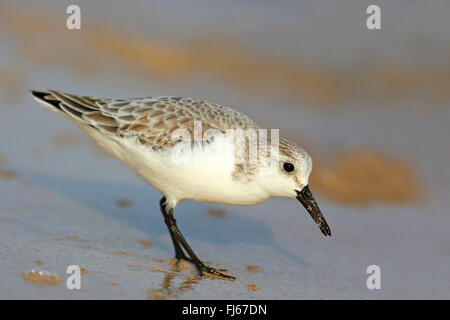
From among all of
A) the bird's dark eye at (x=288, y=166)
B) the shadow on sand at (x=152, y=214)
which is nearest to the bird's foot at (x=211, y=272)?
the shadow on sand at (x=152, y=214)

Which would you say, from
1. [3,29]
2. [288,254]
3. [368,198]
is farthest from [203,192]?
[3,29]

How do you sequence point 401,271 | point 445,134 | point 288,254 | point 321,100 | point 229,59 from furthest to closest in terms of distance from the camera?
point 229,59, point 321,100, point 445,134, point 288,254, point 401,271

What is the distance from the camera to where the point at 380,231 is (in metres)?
5.53

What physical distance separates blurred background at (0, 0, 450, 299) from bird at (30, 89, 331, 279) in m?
0.57

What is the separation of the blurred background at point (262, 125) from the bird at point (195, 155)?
570 millimetres

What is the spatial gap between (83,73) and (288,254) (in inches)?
205

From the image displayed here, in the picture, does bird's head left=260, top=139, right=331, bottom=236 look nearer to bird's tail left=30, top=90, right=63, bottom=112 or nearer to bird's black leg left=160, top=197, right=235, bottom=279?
bird's black leg left=160, top=197, right=235, bottom=279

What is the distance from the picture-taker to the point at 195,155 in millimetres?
4203

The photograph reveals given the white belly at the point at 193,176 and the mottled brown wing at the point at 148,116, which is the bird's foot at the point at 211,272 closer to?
the white belly at the point at 193,176

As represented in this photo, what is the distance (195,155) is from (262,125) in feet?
12.4

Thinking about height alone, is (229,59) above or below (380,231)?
above

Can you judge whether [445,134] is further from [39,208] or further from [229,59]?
[39,208]

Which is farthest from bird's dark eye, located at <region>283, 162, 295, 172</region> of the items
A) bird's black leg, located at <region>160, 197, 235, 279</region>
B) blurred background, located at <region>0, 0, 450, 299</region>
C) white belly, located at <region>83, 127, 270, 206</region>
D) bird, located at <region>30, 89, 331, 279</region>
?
bird's black leg, located at <region>160, 197, 235, 279</region>

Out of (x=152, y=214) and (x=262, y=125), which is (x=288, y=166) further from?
(x=262, y=125)
